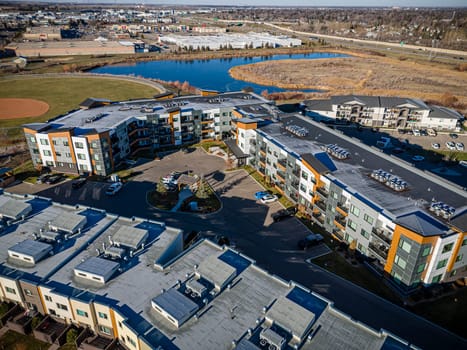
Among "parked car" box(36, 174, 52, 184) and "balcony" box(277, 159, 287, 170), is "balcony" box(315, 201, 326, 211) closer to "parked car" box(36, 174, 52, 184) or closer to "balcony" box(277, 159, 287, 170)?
"balcony" box(277, 159, 287, 170)

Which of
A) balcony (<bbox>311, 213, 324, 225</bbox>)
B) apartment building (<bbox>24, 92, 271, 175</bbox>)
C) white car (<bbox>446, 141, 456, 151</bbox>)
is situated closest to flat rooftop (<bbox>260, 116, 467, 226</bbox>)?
balcony (<bbox>311, 213, 324, 225</bbox>)

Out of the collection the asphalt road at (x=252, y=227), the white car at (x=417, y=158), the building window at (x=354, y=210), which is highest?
the building window at (x=354, y=210)

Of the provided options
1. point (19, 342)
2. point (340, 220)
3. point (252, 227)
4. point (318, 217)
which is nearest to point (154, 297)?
point (19, 342)

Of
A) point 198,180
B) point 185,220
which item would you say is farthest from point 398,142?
point 185,220

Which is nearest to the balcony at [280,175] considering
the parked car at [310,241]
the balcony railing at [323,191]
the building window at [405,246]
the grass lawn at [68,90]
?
the balcony railing at [323,191]

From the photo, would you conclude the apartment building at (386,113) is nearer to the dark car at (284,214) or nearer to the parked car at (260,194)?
the parked car at (260,194)

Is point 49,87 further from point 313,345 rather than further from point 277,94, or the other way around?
point 313,345
